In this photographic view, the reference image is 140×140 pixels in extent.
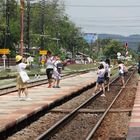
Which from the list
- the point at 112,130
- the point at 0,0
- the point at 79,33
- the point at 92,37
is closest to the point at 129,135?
the point at 112,130

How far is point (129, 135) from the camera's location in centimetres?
1188

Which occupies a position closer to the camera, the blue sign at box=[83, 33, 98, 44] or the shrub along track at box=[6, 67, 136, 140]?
the shrub along track at box=[6, 67, 136, 140]

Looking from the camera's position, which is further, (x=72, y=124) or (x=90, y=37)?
(x=90, y=37)

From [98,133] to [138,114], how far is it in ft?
8.84

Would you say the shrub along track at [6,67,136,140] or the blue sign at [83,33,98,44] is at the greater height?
the blue sign at [83,33,98,44]

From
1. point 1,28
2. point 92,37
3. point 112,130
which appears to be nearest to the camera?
point 112,130

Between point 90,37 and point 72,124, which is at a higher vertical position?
point 90,37

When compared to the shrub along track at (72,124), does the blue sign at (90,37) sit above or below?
above

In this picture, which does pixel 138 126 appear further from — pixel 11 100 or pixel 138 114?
pixel 11 100

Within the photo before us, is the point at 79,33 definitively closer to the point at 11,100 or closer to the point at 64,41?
the point at 64,41

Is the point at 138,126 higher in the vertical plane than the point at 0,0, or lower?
lower

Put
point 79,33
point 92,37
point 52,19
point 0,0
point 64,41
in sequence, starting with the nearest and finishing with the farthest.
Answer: point 0,0 → point 52,19 → point 64,41 → point 79,33 → point 92,37

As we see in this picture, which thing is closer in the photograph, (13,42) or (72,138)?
(72,138)

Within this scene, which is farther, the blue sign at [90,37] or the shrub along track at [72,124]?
the blue sign at [90,37]
